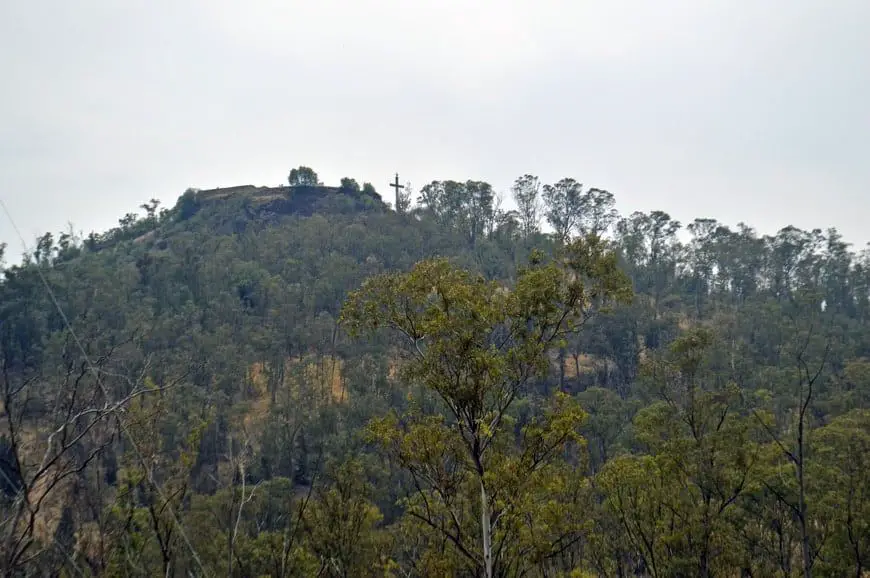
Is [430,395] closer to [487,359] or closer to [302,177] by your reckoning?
[487,359]

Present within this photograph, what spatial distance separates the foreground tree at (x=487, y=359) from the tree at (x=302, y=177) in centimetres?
6891

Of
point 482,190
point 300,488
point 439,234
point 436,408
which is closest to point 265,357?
point 300,488

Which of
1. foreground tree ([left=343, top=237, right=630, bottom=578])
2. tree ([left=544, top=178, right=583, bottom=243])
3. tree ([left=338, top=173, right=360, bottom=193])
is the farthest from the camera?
tree ([left=338, top=173, right=360, bottom=193])

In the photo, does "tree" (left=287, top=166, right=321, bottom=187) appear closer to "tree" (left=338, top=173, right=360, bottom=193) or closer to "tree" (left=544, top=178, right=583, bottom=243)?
"tree" (left=338, top=173, right=360, bottom=193)

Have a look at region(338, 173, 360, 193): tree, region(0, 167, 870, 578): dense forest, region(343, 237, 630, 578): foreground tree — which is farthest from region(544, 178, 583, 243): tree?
region(343, 237, 630, 578): foreground tree

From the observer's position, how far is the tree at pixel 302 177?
242 ft

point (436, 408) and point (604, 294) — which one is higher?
point (604, 294)

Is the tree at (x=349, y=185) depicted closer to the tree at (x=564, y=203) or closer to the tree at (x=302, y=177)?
the tree at (x=302, y=177)

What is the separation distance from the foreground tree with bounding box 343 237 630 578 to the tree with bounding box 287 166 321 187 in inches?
2713

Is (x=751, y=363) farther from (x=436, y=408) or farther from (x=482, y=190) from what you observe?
(x=482, y=190)

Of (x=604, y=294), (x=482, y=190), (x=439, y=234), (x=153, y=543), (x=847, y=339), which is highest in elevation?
(x=482, y=190)

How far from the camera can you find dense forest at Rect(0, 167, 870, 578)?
718 cm

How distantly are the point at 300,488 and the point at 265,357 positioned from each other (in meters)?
10.3

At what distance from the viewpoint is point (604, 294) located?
7.83m
